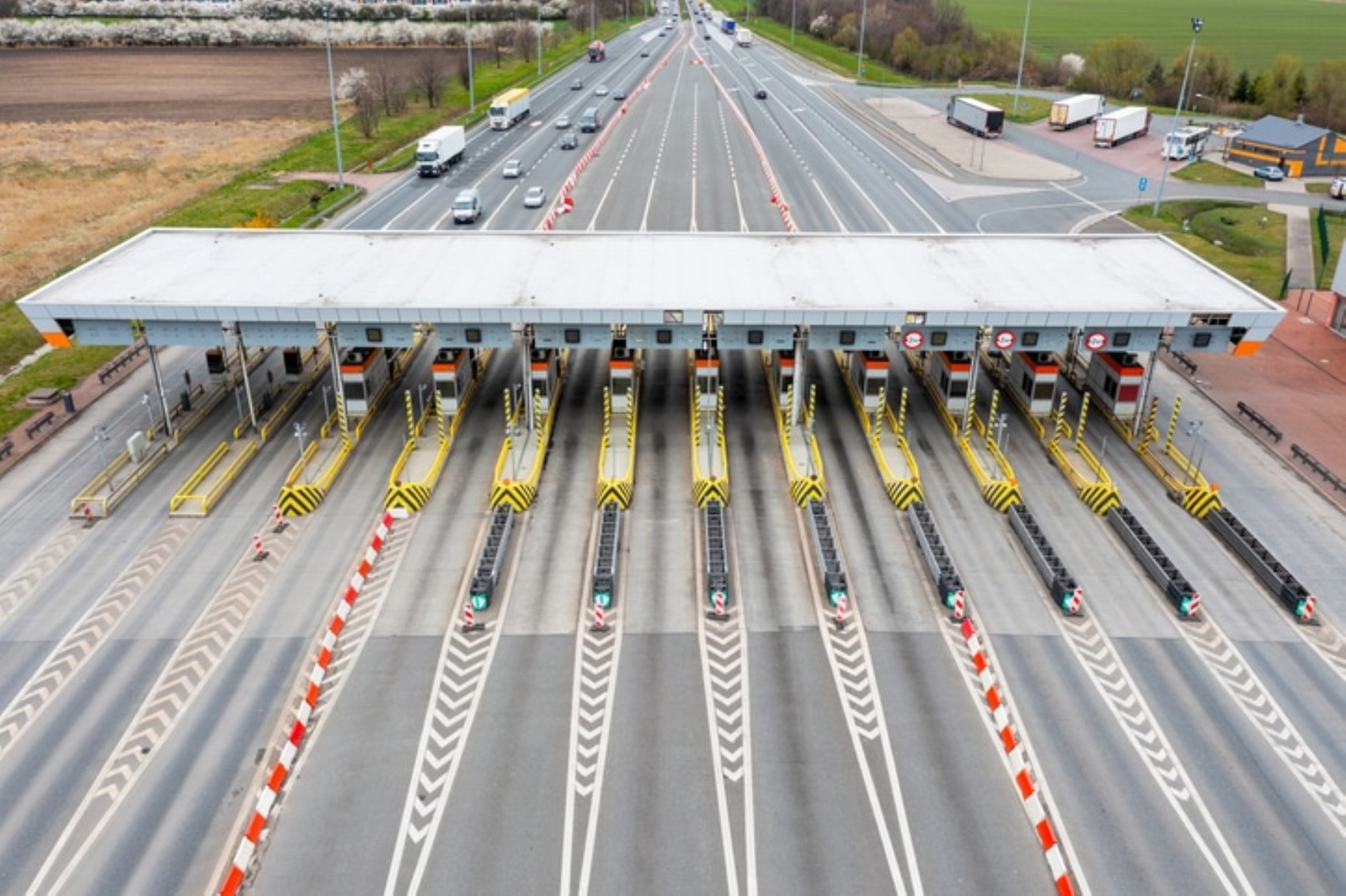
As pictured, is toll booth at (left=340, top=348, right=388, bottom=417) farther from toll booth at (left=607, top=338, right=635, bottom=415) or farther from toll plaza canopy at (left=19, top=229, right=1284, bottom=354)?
toll booth at (left=607, top=338, right=635, bottom=415)

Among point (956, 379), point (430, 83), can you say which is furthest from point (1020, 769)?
point (430, 83)

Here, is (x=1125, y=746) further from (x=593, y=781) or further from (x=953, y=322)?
(x=953, y=322)

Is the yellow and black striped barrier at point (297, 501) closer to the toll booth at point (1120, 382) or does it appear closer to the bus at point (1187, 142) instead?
the toll booth at point (1120, 382)

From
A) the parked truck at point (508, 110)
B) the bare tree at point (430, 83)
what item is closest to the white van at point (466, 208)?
the parked truck at point (508, 110)

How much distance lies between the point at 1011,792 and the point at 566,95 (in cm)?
14472

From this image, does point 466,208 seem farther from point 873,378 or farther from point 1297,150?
point 1297,150

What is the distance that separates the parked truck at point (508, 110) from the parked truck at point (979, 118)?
5744cm

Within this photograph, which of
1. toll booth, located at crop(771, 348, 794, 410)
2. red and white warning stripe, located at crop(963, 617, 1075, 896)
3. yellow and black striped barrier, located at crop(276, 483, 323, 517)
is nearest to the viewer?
red and white warning stripe, located at crop(963, 617, 1075, 896)

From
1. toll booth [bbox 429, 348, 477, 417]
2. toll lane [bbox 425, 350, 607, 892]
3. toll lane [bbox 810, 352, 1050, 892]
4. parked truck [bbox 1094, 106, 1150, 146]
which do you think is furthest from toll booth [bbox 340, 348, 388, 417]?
parked truck [bbox 1094, 106, 1150, 146]

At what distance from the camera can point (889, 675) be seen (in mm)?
33438

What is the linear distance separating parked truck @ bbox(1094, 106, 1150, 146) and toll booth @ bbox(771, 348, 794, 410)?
281ft

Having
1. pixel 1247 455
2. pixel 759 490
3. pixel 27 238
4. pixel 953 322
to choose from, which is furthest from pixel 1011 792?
pixel 27 238

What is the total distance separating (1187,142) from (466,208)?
3165 inches

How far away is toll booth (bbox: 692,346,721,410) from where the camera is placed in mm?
50562
